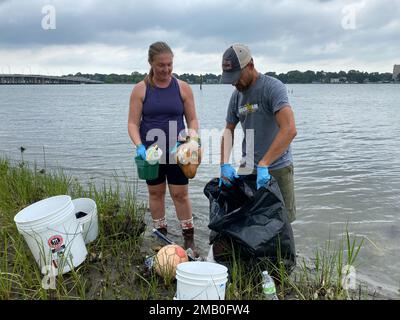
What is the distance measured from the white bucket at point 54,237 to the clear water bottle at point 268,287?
1.38m

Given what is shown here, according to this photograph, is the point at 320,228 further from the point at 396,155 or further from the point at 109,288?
the point at 396,155

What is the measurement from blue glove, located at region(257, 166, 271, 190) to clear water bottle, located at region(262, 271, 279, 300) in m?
0.66

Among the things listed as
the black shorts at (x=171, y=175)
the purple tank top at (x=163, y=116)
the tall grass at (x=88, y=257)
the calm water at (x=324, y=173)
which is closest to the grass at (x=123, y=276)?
the tall grass at (x=88, y=257)

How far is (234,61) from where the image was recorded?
9.61 ft

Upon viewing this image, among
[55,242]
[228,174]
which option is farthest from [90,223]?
[228,174]

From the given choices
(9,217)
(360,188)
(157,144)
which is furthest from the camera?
(360,188)

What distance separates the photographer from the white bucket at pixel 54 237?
275 centimetres

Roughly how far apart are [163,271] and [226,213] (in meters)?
0.67

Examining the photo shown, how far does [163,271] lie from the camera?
2945 millimetres

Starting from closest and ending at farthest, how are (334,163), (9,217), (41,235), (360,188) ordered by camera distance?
(41,235) < (9,217) < (360,188) < (334,163)

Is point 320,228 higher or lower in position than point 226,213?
lower

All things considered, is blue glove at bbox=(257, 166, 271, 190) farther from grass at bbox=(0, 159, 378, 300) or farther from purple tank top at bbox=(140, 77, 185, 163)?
purple tank top at bbox=(140, 77, 185, 163)

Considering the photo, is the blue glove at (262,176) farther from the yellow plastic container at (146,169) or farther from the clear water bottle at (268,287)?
the yellow plastic container at (146,169)
